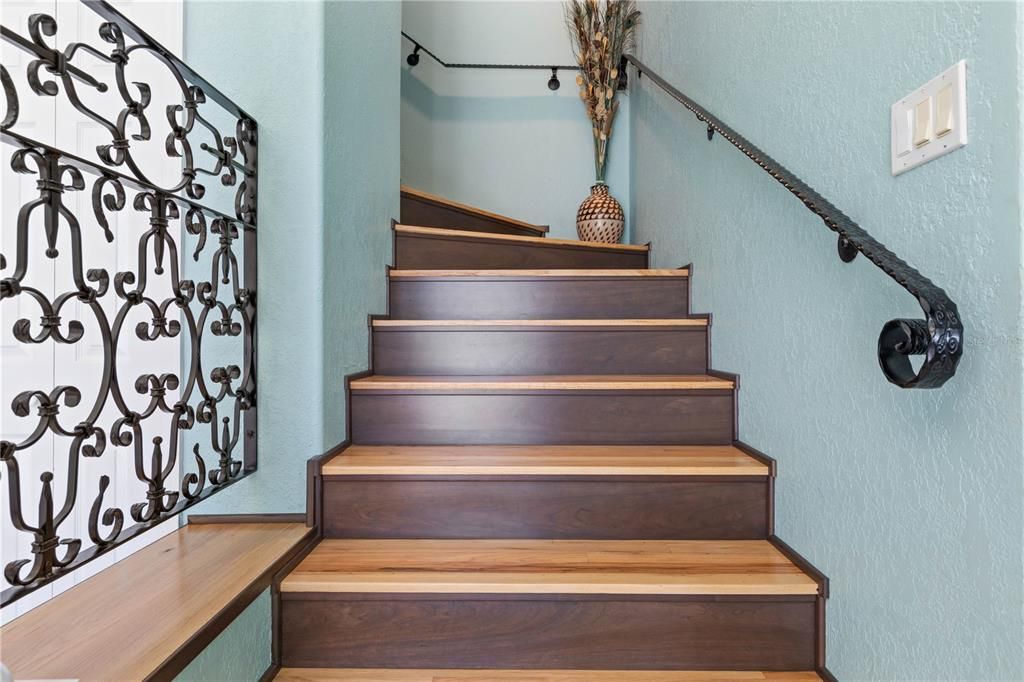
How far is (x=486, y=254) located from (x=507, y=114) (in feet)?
4.76

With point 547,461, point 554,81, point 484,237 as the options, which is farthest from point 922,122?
point 554,81

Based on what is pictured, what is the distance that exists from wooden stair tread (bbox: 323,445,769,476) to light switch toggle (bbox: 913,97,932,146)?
Answer: 0.81m

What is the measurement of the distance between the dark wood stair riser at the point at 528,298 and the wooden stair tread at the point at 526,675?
1.18 m

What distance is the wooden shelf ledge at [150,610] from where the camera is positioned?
2.73ft

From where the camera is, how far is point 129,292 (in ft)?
3.66

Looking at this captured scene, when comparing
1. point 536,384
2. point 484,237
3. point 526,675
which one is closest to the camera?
point 526,675

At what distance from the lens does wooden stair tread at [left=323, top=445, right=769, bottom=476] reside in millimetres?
1405

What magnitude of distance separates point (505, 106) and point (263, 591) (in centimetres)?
304

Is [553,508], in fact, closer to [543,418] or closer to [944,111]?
[543,418]

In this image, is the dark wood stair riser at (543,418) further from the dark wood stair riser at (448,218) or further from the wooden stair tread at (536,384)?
the dark wood stair riser at (448,218)

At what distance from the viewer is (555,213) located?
3473mm

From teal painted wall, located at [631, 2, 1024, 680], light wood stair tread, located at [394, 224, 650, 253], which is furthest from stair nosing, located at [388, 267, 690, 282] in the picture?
teal painted wall, located at [631, 2, 1024, 680]

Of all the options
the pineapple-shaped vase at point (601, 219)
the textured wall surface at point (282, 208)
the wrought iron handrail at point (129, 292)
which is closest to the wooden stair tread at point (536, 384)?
the textured wall surface at point (282, 208)

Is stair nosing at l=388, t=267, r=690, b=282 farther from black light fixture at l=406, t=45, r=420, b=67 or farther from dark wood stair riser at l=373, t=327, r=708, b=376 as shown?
black light fixture at l=406, t=45, r=420, b=67
